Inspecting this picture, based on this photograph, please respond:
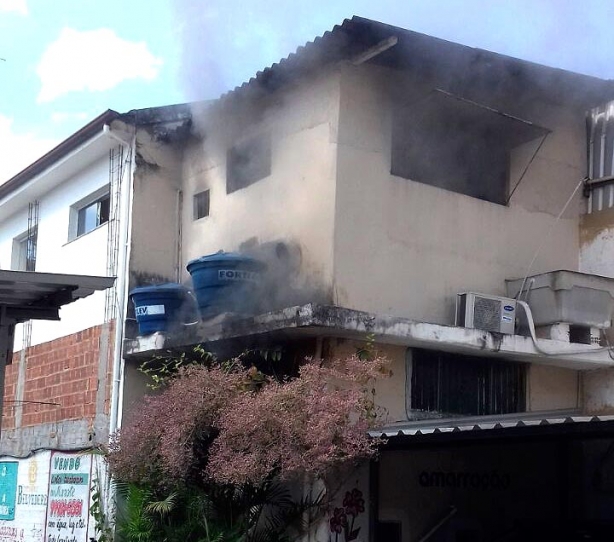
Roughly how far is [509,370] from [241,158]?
3870 millimetres

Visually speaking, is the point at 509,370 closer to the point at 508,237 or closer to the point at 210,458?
the point at 508,237

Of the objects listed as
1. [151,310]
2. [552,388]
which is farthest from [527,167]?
[151,310]

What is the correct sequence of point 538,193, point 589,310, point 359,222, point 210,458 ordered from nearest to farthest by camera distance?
point 210,458
point 359,222
point 589,310
point 538,193

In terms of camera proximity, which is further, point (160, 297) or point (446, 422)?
point (160, 297)

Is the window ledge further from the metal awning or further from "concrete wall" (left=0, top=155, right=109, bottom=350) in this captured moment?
the metal awning

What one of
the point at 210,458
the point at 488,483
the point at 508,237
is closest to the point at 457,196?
the point at 508,237

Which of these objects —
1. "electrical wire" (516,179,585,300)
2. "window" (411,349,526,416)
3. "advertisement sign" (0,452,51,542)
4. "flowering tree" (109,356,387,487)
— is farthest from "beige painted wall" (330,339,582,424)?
"advertisement sign" (0,452,51,542)

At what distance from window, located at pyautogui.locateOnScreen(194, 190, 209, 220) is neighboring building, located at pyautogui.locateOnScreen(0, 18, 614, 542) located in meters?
0.04

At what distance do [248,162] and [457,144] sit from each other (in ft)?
7.79

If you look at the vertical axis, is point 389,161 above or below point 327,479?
above

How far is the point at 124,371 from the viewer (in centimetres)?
1052

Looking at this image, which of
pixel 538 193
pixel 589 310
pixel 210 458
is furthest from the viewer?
pixel 538 193

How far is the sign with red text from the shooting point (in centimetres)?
1088

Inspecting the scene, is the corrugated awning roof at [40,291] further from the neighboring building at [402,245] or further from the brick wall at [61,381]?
the brick wall at [61,381]
